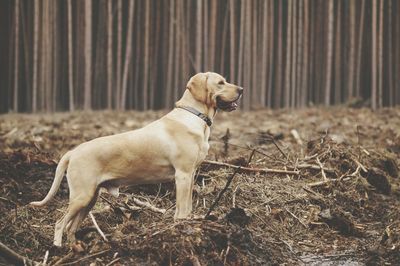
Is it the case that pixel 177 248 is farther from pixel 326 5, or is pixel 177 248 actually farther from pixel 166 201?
pixel 326 5

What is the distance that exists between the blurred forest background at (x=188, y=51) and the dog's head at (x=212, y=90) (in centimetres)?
1206

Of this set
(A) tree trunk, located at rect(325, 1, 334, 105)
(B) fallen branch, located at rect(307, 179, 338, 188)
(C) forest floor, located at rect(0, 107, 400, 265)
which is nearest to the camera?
(C) forest floor, located at rect(0, 107, 400, 265)

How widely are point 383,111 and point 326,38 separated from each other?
4.41 m

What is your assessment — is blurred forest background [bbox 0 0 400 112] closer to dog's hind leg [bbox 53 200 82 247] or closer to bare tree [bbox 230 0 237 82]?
bare tree [bbox 230 0 237 82]

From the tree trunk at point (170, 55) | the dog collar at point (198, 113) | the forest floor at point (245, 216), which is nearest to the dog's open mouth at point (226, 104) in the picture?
the dog collar at point (198, 113)

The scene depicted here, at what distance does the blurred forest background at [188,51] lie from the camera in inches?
654

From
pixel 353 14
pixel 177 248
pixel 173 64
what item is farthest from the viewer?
pixel 173 64

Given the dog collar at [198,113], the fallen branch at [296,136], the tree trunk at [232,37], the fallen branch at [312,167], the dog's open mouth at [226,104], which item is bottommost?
the fallen branch at [296,136]

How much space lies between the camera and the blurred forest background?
654 inches

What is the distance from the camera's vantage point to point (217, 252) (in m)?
3.74

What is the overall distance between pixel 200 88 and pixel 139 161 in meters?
0.70

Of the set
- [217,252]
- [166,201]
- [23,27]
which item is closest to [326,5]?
[23,27]

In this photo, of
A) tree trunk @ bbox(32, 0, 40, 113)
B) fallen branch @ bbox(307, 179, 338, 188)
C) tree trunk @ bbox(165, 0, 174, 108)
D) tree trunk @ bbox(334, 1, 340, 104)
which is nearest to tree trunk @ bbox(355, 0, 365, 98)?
tree trunk @ bbox(334, 1, 340, 104)

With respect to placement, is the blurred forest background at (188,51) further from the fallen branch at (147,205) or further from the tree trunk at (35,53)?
the fallen branch at (147,205)
